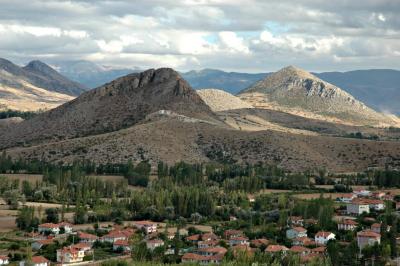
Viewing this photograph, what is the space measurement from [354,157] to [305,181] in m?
46.6

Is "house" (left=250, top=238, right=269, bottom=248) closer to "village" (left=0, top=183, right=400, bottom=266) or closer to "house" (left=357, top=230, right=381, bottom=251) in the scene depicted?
"village" (left=0, top=183, right=400, bottom=266)

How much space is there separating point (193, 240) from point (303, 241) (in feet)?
43.7

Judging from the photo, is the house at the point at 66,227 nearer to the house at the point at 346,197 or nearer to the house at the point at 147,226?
the house at the point at 147,226

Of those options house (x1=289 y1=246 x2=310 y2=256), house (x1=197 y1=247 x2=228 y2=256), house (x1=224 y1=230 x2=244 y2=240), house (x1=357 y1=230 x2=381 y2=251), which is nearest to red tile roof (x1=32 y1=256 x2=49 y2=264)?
house (x1=197 y1=247 x2=228 y2=256)

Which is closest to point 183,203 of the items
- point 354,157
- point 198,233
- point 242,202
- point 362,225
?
point 242,202

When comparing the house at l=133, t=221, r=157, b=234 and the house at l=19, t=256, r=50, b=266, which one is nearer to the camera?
the house at l=19, t=256, r=50, b=266

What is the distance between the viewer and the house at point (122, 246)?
96.9 meters

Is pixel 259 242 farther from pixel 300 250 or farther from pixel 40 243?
pixel 40 243

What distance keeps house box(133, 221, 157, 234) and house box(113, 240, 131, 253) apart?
1025 cm

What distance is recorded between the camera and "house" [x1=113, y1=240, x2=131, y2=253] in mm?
96875

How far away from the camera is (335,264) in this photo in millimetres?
81812

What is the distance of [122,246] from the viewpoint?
97.4 meters

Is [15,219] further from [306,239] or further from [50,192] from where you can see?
[306,239]

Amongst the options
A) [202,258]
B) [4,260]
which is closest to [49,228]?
[4,260]
